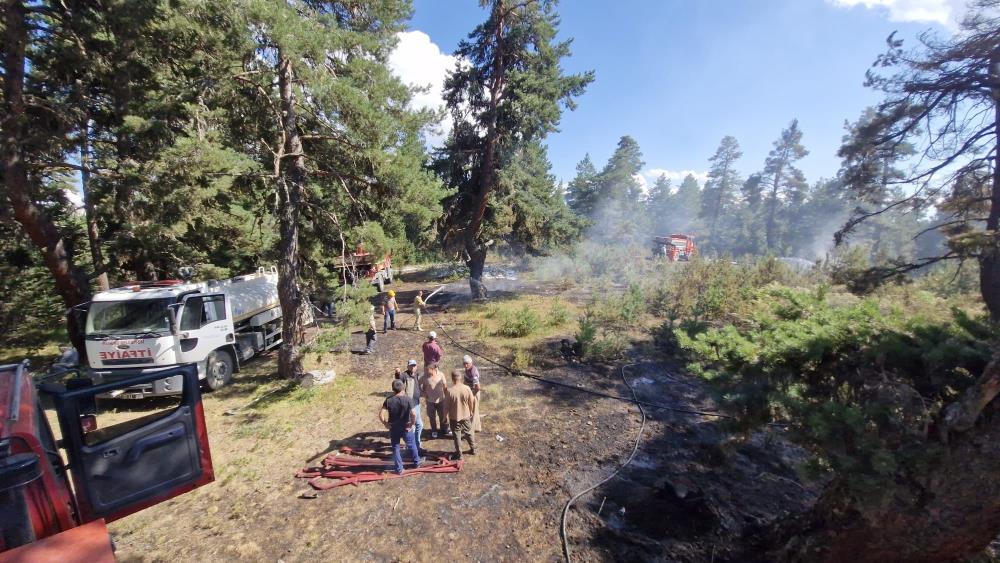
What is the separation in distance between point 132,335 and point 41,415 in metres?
5.98

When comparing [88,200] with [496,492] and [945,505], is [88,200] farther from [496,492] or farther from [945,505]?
[945,505]

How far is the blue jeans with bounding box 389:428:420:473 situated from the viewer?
5754mm

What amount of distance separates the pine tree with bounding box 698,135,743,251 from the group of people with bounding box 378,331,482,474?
2254 inches

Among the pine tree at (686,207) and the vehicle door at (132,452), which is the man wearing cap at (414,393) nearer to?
the vehicle door at (132,452)

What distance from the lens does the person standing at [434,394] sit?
22.8 feet

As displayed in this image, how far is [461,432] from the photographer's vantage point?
648 cm

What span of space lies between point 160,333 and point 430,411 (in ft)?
20.1

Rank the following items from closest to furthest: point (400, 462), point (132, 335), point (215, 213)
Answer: point (400, 462)
point (132, 335)
point (215, 213)

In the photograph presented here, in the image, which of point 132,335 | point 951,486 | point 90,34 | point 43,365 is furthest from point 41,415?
point 43,365

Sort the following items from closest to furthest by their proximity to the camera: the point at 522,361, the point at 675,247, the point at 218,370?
the point at 218,370 → the point at 522,361 → the point at 675,247

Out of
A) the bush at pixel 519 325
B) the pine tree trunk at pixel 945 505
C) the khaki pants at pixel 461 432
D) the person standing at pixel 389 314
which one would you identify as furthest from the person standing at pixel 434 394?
the person standing at pixel 389 314

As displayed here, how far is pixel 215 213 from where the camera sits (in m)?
10.5

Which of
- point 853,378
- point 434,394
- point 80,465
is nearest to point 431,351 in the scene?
point 434,394

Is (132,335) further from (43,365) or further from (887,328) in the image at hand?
(887,328)
